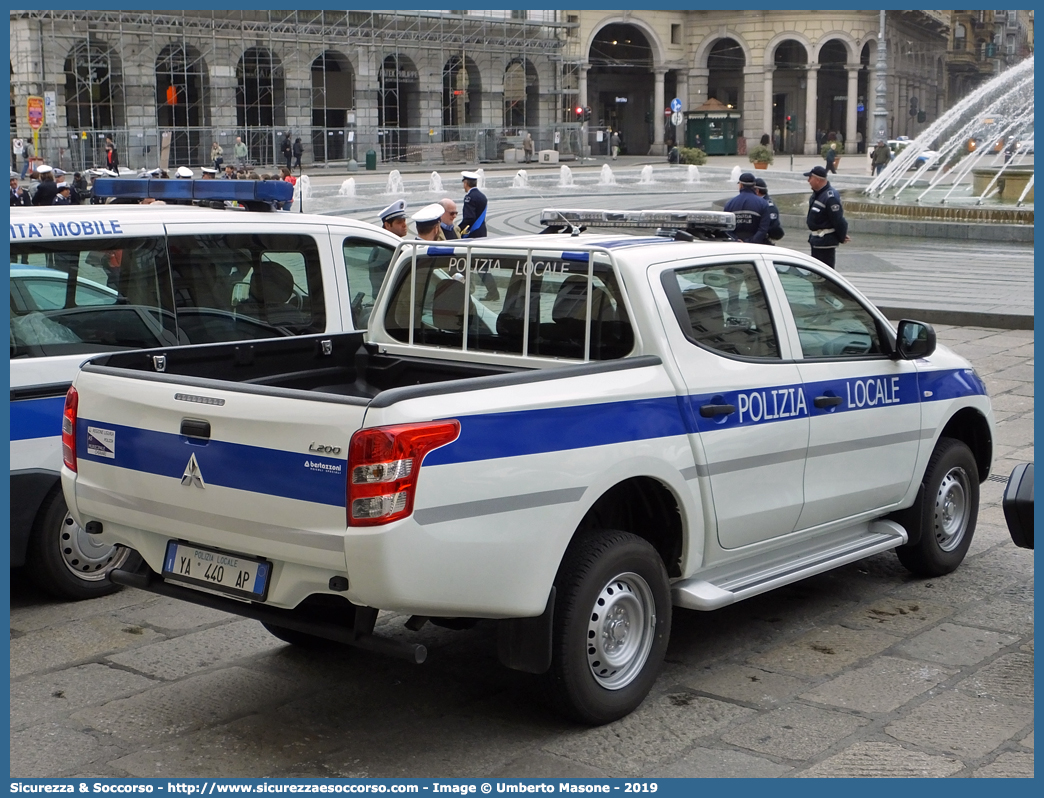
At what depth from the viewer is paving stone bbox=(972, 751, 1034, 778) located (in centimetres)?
419

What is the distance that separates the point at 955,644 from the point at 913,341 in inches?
52.3

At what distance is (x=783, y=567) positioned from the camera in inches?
211

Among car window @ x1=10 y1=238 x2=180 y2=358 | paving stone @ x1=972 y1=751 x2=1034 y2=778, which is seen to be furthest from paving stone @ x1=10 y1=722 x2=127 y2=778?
paving stone @ x1=972 y1=751 x2=1034 y2=778

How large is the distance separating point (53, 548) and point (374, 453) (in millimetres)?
2756

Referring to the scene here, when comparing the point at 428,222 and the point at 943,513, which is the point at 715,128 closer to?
the point at 428,222

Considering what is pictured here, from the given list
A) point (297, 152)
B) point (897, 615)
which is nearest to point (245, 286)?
point (897, 615)

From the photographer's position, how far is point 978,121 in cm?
3122

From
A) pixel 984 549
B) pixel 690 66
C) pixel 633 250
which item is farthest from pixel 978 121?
pixel 690 66

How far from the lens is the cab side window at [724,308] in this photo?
5.07 m

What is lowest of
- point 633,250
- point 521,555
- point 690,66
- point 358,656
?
point 358,656

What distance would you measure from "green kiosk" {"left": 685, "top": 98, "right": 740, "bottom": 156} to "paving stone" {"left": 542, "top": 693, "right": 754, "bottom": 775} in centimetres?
6914

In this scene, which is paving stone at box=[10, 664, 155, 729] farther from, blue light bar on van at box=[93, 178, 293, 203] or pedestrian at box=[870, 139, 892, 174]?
pedestrian at box=[870, 139, 892, 174]

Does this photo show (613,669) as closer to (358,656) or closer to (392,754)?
(392,754)

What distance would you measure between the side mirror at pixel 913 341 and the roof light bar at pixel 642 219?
0.89 m
